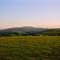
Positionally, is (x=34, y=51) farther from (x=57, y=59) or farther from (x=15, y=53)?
(x=57, y=59)

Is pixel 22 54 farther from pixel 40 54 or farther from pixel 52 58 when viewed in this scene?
pixel 52 58

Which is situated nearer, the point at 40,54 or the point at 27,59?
the point at 27,59

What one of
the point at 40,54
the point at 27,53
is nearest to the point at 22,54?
the point at 27,53

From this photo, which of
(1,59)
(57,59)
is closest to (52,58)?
(57,59)

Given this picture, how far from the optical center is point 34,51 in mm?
29094

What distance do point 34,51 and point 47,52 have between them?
190 centimetres

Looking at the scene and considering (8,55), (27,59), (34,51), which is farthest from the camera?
(34,51)

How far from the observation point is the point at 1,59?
25.4 m

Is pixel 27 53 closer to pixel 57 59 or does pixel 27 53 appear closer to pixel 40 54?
pixel 40 54

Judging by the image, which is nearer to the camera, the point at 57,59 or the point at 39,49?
the point at 57,59

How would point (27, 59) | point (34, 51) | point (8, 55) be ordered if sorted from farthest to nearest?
point (34, 51)
point (8, 55)
point (27, 59)

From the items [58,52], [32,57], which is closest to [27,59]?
[32,57]

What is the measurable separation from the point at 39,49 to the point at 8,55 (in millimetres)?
5528

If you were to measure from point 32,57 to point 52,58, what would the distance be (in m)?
2.60
